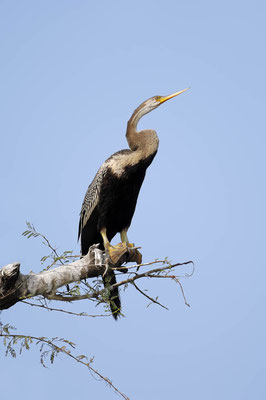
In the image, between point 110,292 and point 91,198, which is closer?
point 110,292

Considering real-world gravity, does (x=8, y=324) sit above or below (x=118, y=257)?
below

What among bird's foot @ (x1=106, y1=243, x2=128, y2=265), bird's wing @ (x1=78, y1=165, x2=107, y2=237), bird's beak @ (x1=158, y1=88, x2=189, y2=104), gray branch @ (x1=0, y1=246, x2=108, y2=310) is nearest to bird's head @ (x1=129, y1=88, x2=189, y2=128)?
bird's beak @ (x1=158, y1=88, x2=189, y2=104)

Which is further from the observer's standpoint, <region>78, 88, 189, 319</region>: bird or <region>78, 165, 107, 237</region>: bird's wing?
<region>78, 165, 107, 237</region>: bird's wing

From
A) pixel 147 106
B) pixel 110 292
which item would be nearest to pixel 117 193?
pixel 110 292

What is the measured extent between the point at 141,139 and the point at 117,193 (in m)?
0.60

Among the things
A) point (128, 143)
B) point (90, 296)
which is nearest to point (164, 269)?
point (90, 296)

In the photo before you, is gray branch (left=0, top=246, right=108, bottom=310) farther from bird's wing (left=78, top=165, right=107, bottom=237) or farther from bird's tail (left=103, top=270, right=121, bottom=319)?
bird's wing (left=78, top=165, right=107, bottom=237)

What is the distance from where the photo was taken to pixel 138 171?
571 cm

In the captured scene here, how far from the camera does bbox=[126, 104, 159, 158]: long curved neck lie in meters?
5.74

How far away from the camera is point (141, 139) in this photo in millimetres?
5809

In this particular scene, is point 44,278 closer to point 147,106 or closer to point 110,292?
point 110,292

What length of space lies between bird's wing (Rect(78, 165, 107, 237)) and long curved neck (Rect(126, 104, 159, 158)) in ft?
1.25

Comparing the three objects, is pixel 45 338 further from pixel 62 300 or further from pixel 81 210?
pixel 81 210

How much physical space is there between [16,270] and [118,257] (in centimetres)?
158
